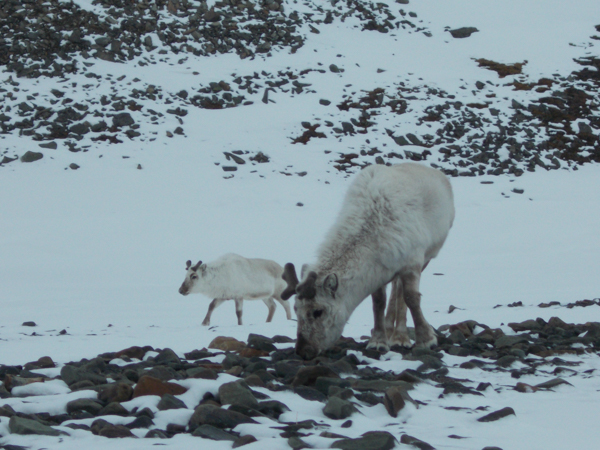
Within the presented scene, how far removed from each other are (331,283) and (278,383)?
3.78 feet

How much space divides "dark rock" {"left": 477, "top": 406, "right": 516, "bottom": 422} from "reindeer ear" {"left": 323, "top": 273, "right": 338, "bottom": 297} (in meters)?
1.94

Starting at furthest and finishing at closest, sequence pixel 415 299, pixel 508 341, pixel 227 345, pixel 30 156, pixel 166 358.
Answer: pixel 30 156, pixel 227 345, pixel 508 341, pixel 415 299, pixel 166 358

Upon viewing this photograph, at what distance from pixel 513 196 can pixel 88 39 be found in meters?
19.5

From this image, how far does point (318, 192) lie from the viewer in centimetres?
2106

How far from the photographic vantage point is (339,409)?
352 cm

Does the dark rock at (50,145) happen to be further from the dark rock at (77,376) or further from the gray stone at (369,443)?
the gray stone at (369,443)

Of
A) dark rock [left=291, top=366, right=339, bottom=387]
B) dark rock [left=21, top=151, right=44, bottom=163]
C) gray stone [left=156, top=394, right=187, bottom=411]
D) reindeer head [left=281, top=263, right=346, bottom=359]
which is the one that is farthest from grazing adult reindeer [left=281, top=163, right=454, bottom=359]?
dark rock [left=21, top=151, right=44, bottom=163]

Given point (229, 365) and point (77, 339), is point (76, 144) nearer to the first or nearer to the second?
point (77, 339)

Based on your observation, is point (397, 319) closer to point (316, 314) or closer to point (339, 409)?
point (316, 314)

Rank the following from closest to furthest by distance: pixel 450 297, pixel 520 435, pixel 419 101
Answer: pixel 520 435 → pixel 450 297 → pixel 419 101

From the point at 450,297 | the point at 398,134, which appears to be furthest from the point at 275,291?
the point at 398,134

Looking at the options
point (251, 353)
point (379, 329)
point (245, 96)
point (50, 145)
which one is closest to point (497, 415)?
point (379, 329)

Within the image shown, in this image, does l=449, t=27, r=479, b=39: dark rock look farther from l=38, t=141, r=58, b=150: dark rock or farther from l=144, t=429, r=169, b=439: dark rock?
l=144, t=429, r=169, b=439: dark rock

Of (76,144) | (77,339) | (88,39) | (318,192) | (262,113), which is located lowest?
(77,339)
